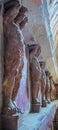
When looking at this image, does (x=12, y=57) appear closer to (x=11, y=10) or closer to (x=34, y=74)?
(x=11, y=10)

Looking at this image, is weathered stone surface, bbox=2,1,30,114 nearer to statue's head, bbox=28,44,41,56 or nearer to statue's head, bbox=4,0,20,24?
statue's head, bbox=4,0,20,24

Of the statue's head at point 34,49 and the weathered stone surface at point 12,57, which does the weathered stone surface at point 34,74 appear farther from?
the weathered stone surface at point 12,57

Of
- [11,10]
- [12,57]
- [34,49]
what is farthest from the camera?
[34,49]

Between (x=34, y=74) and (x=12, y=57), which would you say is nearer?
(x=12, y=57)

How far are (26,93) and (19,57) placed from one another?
1.47 meters

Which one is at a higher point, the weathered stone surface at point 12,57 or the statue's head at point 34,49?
the statue's head at point 34,49

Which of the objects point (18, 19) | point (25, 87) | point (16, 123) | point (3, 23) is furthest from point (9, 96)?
point (25, 87)

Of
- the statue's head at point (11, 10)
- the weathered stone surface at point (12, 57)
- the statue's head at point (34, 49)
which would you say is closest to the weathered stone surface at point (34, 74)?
the statue's head at point (34, 49)

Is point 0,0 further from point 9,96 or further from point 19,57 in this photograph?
point 9,96

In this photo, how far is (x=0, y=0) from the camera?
2477mm

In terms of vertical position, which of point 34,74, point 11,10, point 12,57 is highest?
point 11,10

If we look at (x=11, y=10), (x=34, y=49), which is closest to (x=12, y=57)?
(x=11, y=10)

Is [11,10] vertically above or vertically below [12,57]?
above

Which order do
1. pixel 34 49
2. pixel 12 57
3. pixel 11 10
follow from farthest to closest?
pixel 34 49 → pixel 11 10 → pixel 12 57
